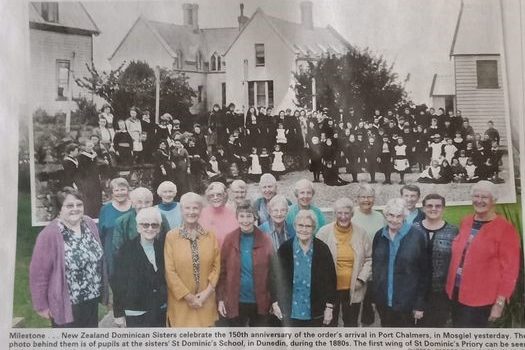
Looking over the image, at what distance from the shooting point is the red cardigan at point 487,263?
1.87ft

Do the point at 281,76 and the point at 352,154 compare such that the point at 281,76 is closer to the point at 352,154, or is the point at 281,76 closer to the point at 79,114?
the point at 352,154

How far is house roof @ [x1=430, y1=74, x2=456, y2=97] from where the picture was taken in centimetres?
60

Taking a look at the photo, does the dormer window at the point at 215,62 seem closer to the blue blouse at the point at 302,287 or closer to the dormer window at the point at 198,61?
the dormer window at the point at 198,61

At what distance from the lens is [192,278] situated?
583 millimetres

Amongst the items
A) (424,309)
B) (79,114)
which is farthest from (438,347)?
(79,114)

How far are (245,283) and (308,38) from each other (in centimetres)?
29

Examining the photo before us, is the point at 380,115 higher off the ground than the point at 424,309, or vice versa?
the point at 380,115

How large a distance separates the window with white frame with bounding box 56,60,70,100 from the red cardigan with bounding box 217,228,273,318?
0.26m

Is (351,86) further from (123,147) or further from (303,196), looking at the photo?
(123,147)

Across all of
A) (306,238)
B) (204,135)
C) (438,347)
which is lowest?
(438,347)

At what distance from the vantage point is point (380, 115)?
603 mm

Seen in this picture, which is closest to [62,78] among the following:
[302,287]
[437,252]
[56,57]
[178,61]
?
[56,57]

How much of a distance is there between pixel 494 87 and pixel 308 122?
216 mm

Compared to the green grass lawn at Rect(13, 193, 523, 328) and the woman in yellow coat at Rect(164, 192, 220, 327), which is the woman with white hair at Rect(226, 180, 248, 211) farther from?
the green grass lawn at Rect(13, 193, 523, 328)
